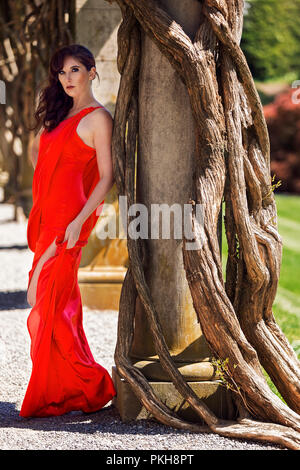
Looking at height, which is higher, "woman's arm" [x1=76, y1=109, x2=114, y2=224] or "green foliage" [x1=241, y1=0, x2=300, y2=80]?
"green foliage" [x1=241, y1=0, x2=300, y2=80]

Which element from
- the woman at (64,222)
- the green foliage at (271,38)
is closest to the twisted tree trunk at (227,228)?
the woman at (64,222)

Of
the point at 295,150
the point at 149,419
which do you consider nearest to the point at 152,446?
the point at 149,419

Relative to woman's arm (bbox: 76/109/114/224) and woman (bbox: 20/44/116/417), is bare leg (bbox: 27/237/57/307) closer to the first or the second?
woman (bbox: 20/44/116/417)

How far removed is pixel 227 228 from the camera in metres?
3.50

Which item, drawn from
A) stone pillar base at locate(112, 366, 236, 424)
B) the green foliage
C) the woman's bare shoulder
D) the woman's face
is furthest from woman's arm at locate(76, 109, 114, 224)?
the green foliage

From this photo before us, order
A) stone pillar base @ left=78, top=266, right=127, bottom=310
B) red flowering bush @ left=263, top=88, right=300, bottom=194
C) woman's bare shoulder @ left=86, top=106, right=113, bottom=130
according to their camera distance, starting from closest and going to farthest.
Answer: woman's bare shoulder @ left=86, top=106, right=113, bottom=130 → stone pillar base @ left=78, top=266, right=127, bottom=310 → red flowering bush @ left=263, top=88, right=300, bottom=194

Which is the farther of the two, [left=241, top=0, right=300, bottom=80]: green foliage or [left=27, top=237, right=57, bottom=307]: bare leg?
[left=241, top=0, right=300, bottom=80]: green foliage

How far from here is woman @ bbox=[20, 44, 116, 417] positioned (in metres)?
3.60

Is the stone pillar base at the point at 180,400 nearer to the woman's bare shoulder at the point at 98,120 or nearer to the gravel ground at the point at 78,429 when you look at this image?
the gravel ground at the point at 78,429

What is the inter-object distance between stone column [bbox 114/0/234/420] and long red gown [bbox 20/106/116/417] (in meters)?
0.24

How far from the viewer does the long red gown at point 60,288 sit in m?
3.63

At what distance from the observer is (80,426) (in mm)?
3477

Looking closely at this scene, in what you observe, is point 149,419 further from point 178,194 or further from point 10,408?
point 178,194

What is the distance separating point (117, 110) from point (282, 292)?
5256mm
